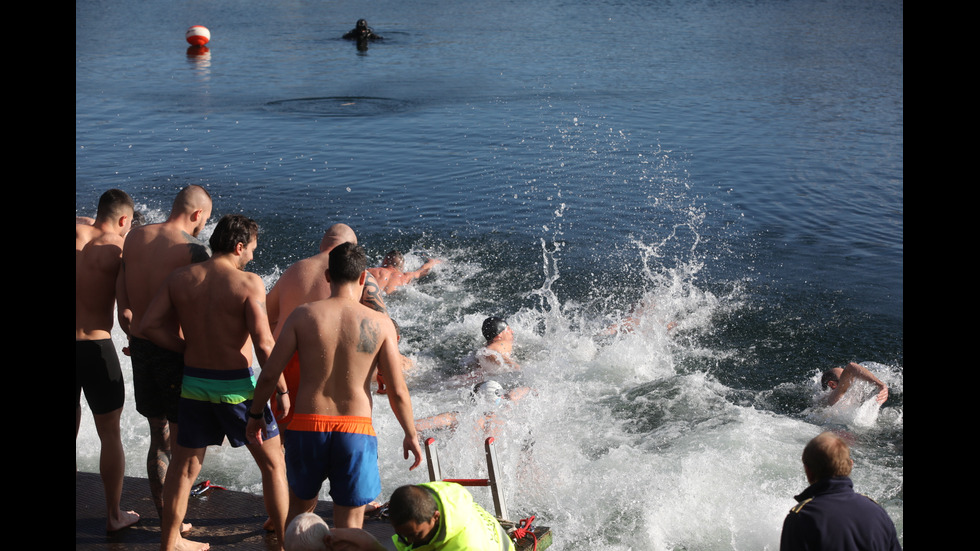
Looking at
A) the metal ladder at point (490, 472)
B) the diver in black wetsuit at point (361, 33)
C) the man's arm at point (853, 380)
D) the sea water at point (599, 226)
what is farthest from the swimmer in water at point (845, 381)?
the diver in black wetsuit at point (361, 33)

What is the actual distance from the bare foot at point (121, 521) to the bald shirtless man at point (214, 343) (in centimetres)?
70

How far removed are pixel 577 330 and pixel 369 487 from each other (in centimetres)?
617

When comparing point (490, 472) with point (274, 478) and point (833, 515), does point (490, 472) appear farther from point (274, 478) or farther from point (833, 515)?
point (833, 515)

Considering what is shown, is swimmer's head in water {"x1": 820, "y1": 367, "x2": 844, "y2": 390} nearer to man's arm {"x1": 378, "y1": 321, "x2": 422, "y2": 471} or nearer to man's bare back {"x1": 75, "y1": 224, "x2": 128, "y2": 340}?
man's arm {"x1": 378, "y1": 321, "x2": 422, "y2": 471}

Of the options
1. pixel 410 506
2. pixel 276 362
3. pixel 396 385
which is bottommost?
pixel 410 506

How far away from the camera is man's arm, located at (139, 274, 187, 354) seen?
4.47m

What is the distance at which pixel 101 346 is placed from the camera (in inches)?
194

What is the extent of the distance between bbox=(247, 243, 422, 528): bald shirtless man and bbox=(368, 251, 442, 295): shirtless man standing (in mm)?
6657

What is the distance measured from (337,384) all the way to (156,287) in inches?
54.2

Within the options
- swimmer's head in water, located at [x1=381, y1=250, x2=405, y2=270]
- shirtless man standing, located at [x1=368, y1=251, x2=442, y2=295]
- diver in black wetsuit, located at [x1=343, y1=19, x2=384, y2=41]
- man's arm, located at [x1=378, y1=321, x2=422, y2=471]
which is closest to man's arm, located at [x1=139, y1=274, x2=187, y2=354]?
man's arm, located at [x1=378, y1=321, x2=422, y2=471]

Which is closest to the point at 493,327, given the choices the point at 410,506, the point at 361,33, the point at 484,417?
the point at 484,417

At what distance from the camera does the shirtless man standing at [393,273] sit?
11.1 meters
